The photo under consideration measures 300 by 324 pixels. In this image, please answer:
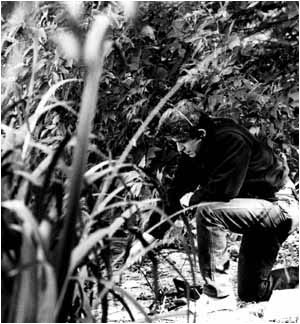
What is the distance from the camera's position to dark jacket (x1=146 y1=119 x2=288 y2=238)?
12.0 feet

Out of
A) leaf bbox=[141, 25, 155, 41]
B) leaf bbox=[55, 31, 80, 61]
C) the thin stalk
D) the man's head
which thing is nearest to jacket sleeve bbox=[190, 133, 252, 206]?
the man's head

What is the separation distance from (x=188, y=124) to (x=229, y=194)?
1.44 ft

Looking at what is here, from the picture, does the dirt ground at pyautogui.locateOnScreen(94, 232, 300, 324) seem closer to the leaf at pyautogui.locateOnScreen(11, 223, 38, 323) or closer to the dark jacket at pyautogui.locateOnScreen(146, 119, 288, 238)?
the dark jacket at pyautogui.locateOnScreen(146, 119, 288, 238)

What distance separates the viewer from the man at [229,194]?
368 cm

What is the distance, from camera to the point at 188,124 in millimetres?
3732

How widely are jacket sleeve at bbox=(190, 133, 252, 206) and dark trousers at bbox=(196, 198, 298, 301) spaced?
0.28ft

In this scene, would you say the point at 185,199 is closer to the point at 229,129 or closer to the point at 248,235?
the point at 248,235

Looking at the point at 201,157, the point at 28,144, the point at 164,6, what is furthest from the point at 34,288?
the point at 164,6

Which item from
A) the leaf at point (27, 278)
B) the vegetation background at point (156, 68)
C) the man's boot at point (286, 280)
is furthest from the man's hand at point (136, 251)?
the man's boot at point (286, 280)

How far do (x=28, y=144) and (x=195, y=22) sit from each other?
7.10 ft

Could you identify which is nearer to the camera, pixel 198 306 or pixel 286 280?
pixel 198 306

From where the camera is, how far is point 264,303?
400cm

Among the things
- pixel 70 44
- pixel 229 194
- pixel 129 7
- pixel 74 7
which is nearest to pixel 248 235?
pixel 229 194

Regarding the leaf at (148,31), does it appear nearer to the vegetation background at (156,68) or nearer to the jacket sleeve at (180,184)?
the vegetation background at (156,68)
